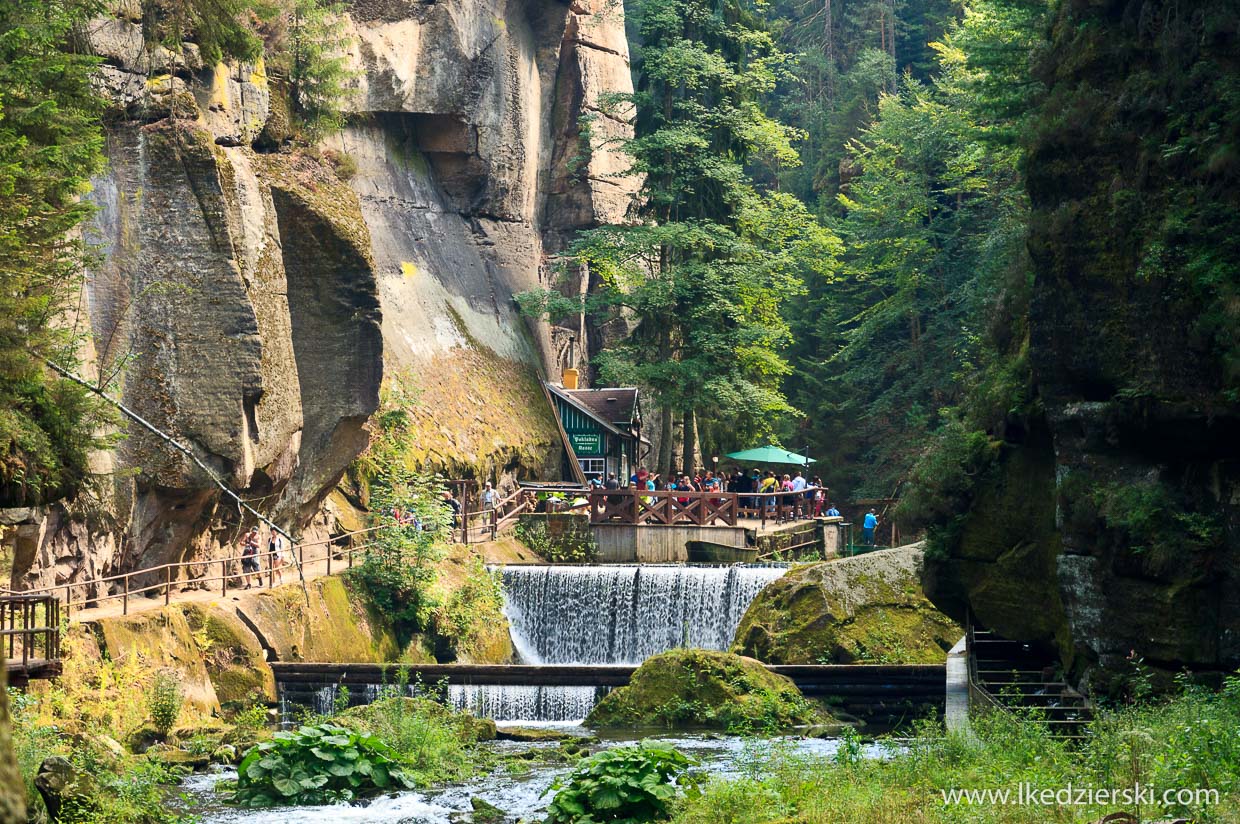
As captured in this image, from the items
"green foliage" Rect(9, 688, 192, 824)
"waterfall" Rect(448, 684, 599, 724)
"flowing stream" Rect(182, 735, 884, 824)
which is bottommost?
"flowing stream" Rect(182, 735, 884, 824)

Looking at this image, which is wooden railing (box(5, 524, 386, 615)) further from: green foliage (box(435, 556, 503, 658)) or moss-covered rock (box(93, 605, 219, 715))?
green foliage (box(435, 556, 503, 658))

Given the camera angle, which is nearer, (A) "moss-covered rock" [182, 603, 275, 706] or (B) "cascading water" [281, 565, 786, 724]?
(A) "moss-covered rock" [182, 603, 275, 706]

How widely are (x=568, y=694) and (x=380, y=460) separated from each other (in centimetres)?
1087

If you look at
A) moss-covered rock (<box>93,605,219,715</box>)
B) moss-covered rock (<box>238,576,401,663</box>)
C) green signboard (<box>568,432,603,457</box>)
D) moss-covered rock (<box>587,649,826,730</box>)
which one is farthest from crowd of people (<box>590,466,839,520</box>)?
moss-covered rock (<box>93,605,219,715</box>)

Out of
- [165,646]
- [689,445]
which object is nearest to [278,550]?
[165,646]

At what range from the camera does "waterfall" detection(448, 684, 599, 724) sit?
21.0 metres

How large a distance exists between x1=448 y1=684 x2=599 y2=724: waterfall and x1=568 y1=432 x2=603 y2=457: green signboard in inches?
754

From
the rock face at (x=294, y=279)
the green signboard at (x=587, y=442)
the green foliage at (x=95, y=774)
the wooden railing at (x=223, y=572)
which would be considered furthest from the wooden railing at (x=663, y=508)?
the green foliage at (x=95, y=774)

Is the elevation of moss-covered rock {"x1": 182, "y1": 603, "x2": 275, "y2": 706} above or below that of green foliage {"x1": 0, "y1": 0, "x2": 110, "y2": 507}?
below

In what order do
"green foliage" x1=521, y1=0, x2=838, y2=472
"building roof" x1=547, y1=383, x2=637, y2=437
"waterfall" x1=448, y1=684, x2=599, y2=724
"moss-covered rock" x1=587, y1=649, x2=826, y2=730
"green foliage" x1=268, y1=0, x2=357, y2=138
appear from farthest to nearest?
1. "building roof" x1=547, y1=383, x2=637, y2=437
2. "green foliage" x1=521, y1=0, x2=838, y2=472
3. "green foliage" x1=268, y1=0, x2=357, y2=138
4. "waterfall" x1=448, y1=684, x2=599, y2=724
5. "moss-covered rock" x1=587, y1=649, x2=826, y2=730

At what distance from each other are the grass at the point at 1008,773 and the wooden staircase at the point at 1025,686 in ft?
2.07

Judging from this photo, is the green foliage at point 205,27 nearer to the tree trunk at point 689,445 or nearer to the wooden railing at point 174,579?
the wooden railing at point 174,579

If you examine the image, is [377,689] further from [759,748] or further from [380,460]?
[380,460]

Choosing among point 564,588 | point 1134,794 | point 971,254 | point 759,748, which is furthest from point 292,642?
point 971,254
